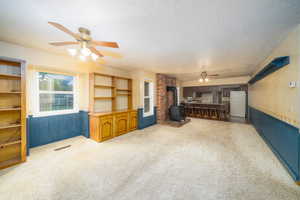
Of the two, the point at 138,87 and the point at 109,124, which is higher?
the point at 138,87

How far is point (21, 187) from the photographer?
1.70 m

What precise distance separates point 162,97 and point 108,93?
2764 mm

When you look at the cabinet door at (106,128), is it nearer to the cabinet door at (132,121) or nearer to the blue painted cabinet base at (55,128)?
the blue painted cabinet base at (55,128)

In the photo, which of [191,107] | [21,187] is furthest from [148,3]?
[191,107]

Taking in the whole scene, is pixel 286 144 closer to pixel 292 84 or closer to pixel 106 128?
pixel 292 84

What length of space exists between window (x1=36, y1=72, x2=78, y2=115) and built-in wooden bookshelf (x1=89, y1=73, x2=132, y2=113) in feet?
2.35

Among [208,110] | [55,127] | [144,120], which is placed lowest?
[144,120]

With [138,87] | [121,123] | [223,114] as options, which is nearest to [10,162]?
[121,123]

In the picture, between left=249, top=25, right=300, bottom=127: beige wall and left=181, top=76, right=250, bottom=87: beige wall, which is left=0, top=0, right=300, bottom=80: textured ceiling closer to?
left=249, top=25, right=300, bottom=127: beige wall

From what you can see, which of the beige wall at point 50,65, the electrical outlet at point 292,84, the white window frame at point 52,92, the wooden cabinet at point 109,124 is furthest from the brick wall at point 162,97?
the electrical outlet at point 292,84

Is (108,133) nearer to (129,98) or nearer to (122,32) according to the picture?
(129,98)

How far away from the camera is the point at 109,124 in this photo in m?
3.69

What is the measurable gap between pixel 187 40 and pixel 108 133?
3.43 metres

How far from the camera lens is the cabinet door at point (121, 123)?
3.96 m
